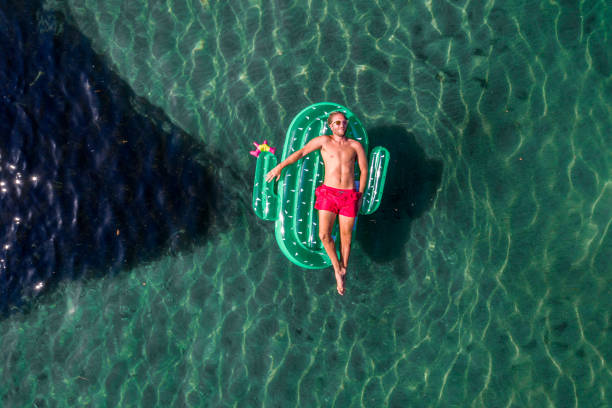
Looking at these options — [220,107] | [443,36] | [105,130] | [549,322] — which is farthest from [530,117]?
[105,130]

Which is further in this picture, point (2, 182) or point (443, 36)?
point (2, 182)

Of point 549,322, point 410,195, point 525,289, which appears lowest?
point 549,322

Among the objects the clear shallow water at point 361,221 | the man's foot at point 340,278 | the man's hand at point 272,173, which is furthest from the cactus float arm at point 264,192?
the man's foot at point 340,278

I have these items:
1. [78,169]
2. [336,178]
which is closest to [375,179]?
[336,178]

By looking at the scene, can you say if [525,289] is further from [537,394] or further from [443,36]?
[443,36]

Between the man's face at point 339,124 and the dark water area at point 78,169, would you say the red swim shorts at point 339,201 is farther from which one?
the dark water area at point 78,169

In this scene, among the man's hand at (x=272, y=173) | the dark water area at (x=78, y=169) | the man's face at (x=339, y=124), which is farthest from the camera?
the dark water area at (x=78, y=169)
